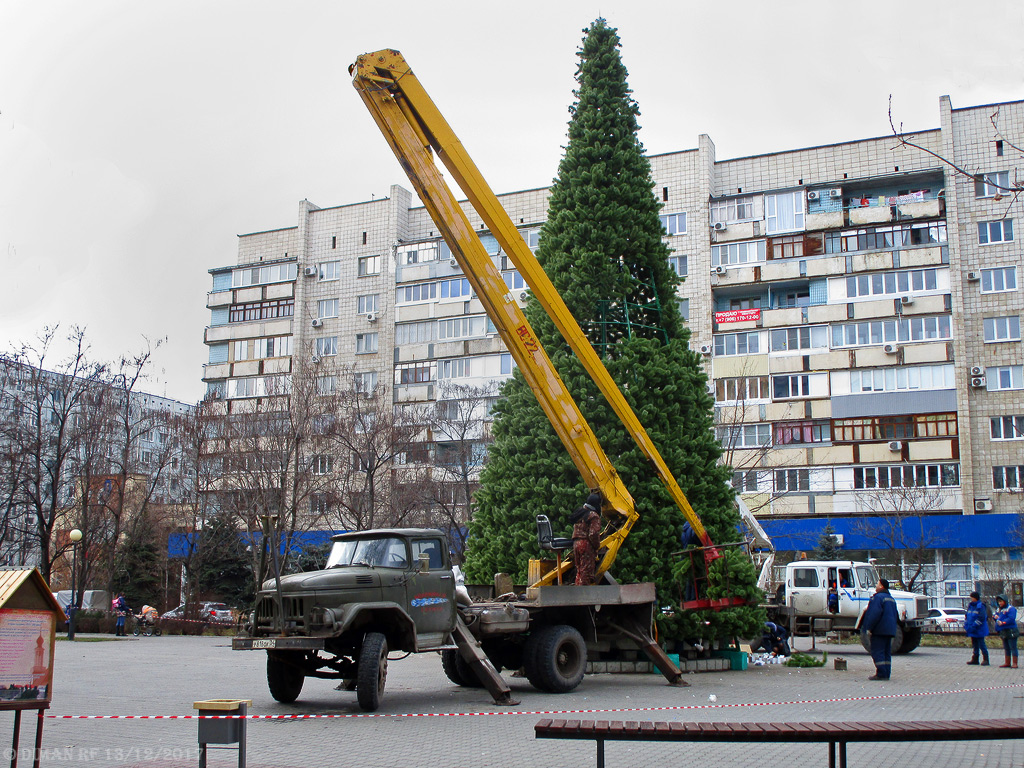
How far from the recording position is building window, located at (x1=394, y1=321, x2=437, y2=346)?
58791mm

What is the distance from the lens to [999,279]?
48062 millimetres

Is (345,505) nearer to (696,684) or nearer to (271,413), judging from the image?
(271,413)

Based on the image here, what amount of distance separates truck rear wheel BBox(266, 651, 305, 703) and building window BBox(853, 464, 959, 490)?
40.3 m

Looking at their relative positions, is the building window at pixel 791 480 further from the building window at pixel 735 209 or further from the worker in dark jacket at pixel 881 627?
the worker in dark jacket at pixel 881 627

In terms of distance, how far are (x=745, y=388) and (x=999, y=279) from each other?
13360 mm

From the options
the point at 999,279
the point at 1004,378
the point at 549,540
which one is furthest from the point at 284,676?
the point at 999,279

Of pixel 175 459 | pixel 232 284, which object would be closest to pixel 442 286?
pixel 232 284

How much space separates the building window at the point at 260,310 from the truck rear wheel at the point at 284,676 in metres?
51.6

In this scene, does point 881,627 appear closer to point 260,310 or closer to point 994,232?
point 994,232

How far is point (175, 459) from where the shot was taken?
40750 millimetres

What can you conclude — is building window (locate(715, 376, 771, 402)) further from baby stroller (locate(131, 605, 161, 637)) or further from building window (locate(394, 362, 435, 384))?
baby stroller (locate(131, 605, 161, 637))

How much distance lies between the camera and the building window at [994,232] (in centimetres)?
4825

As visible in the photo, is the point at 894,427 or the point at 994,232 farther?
the point at 994,232

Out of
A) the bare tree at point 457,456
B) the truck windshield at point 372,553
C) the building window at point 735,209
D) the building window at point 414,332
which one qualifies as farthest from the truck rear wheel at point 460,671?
the building window at point 414,332
